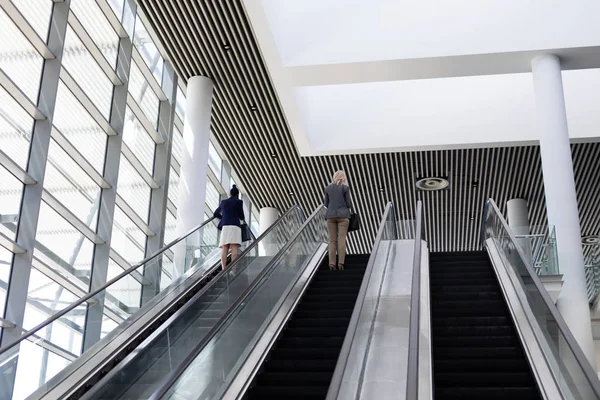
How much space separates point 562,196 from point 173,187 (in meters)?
9.17

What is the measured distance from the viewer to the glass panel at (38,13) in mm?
10459

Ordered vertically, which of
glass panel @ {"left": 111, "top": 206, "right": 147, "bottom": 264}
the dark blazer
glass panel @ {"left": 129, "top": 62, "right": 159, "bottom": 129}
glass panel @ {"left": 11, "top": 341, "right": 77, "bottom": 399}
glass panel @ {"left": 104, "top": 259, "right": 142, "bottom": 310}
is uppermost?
glass panel @ {"left": 129, "top": 62, "right": 159, "bottom": 129}

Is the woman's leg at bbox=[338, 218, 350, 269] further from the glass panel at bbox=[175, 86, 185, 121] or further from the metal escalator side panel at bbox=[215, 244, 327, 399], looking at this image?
the glass panel at bbox=[175, 86, 185, 121]

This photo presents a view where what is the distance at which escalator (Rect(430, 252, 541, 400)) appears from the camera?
19.6 ft

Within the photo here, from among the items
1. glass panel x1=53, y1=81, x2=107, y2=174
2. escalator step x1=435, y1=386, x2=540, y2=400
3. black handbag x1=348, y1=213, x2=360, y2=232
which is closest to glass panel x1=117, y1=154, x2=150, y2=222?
glass panel x1=53, y1=81, x2=107, y2=174

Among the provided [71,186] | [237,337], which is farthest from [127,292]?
[71,186]

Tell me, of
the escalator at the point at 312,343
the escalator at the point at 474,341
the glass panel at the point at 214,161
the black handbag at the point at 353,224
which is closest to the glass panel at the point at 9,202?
the escalator at the point at 312,343

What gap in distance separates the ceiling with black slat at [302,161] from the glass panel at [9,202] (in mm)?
4439

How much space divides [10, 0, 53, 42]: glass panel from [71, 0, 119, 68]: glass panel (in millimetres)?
993

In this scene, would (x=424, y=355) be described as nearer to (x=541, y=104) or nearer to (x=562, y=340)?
(x=562, y=340)

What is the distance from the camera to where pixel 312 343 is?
739 centimetres

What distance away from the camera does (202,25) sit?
1302 centimetres

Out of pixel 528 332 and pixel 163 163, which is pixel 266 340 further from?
pixel 163 163

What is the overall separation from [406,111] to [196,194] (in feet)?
16.8
